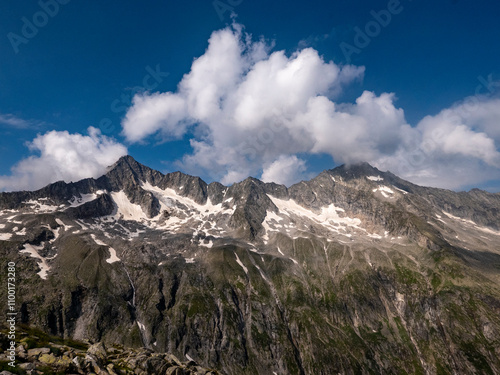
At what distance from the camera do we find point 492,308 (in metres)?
192

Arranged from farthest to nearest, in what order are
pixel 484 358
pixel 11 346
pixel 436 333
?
pixel 436 333 → pixel 484 358 → pixel 11 346

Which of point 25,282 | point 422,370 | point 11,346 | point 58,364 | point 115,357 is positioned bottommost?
point 422,370

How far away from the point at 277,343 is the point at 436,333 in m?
123

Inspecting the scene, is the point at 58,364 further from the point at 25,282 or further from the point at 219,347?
the point at 25,282

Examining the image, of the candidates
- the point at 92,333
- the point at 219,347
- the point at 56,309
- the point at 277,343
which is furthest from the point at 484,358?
the point at 56,309

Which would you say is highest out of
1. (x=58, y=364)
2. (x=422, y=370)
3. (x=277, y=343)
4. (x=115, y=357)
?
(x=58, y=364)

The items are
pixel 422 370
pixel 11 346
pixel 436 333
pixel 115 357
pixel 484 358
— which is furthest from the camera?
pixel 436 333

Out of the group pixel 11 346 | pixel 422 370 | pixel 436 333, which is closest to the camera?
pixel 11 346

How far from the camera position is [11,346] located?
1200 inches

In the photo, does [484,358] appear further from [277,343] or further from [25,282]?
[25,282]

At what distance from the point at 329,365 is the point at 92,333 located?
17012 centimetres

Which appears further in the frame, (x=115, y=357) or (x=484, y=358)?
(x=484, y=358)

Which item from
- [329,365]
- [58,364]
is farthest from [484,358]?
[58,364]

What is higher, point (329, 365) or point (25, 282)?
point (25, 282)
